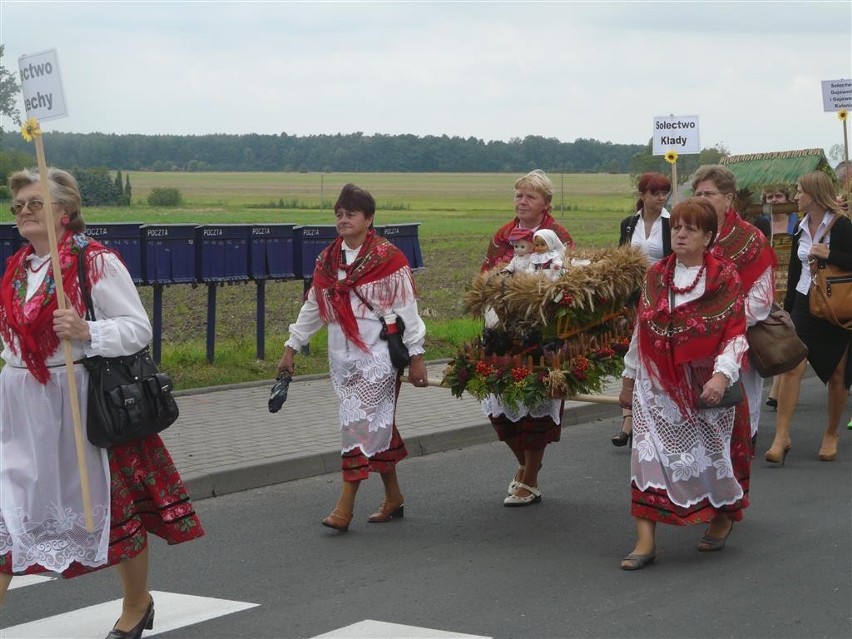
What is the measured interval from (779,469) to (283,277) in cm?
605

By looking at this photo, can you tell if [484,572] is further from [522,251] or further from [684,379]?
[522,251]

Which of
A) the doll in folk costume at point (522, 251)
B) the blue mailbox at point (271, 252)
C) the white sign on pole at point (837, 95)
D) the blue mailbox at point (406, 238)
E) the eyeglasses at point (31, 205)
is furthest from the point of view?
the blue mailbox at point (406, 238)

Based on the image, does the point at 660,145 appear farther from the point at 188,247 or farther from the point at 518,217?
the point at 188,247

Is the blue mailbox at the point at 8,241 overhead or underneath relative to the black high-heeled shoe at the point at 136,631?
overhead

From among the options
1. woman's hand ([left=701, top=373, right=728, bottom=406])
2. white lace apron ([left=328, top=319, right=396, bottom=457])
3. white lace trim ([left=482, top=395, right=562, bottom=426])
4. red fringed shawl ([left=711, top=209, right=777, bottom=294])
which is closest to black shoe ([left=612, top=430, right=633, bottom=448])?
white lace trim ([left=482, top=395, right=562, bottom=426])

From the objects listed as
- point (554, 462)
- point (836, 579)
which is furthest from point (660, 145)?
point (836, 579)

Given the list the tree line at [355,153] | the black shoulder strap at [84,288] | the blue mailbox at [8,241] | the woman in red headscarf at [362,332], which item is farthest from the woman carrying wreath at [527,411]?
the tree line at [355,153]

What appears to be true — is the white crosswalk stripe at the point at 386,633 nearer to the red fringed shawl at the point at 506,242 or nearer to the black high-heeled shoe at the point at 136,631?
the black high-heeled shoe at the point at 136,631

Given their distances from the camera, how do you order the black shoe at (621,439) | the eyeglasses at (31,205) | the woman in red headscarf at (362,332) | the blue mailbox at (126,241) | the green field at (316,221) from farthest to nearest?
the green field at (316,221)
the blue mailbox at (126,241)
the black shoe at (621,439)
the woman in red headscarf at (362,332)
the eyeglasses at (31,205)

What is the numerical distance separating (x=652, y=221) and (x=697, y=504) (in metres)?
3.35

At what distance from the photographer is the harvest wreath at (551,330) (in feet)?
24.8

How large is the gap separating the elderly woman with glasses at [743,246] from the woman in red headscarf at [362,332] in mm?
1828

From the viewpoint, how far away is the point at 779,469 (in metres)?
9.52

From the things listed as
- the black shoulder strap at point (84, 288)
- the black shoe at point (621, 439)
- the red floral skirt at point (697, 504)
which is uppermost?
the black shoulder strap at point (84, 288)
